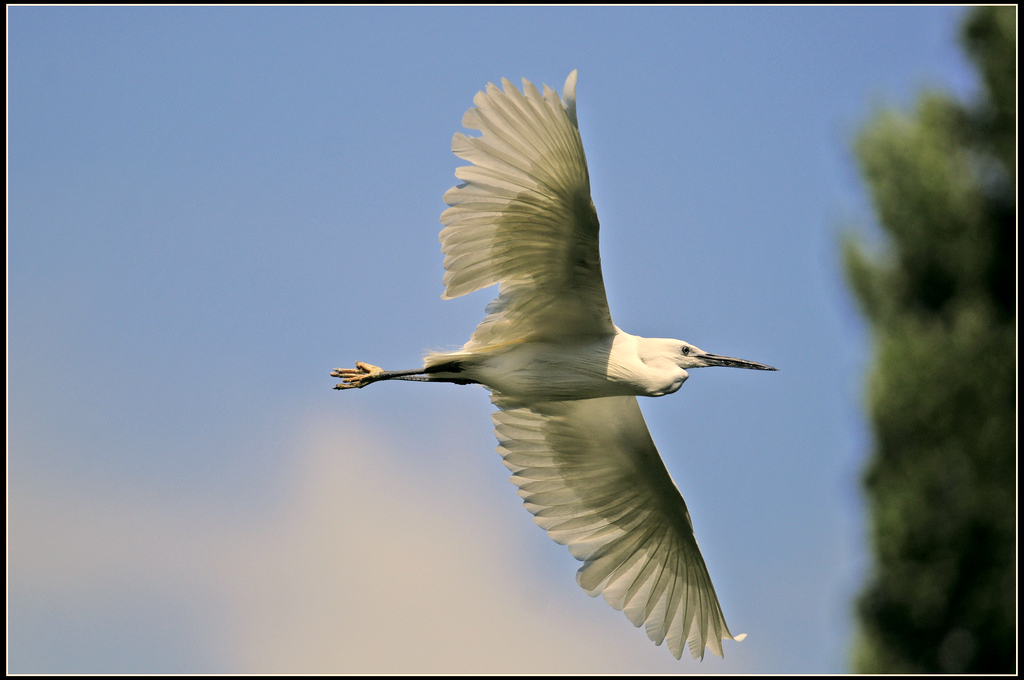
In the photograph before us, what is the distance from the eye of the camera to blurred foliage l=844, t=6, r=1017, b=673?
8656 mm

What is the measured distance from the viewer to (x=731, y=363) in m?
6.48

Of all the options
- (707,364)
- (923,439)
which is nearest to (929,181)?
(923,439)

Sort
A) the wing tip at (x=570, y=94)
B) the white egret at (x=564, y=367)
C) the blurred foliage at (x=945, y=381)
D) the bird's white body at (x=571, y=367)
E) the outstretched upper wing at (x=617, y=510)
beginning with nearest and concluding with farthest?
the wing tip at (x=570, y=94) < the white egret at (x=564, y=367) < the bird's white body at (x=571, y=367) < the outstretched upper wing at (x=617, y=510) < the blurred foliage at (x=945, y=381)

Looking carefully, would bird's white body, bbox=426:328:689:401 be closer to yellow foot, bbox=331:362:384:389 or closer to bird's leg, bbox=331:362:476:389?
bird's leg, bbox=331:362:476:389

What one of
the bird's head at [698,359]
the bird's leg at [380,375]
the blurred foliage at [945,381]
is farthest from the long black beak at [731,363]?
the blurred foliage at [945,381]

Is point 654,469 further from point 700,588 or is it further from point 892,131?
point 892,131

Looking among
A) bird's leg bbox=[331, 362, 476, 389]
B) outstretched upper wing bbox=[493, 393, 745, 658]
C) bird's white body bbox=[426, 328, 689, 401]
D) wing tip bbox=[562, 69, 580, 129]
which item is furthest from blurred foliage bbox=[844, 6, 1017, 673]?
wing tip bbox=[562, 69, 580, 129]

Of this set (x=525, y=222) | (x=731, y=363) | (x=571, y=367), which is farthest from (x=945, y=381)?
(x=525, y=222)

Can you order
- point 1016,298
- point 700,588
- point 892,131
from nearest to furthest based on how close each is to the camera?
point 700,588 < point 1016,298 < point 892,131

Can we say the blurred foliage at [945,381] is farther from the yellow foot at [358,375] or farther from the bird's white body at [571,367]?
the yellow foot at [358,375]

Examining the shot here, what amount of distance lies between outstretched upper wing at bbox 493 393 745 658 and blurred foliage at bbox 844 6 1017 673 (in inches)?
116

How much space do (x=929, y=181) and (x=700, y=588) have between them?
5.18 m

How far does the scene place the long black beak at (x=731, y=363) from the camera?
6.34m

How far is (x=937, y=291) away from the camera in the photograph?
9422 millimetres
